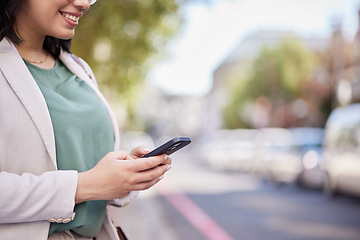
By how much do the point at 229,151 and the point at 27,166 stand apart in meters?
24.6

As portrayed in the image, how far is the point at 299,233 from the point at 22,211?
7739 millimetres

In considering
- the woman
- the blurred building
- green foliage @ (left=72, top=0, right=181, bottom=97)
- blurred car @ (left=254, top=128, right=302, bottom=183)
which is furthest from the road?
the blurred building

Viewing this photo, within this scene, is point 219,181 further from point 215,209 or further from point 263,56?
point 263,56

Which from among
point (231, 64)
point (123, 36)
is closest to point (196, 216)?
point (123, 36)

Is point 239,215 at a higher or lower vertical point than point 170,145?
lower

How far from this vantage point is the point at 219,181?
65.0 ft

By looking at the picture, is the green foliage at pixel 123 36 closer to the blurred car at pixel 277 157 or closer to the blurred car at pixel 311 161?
the blurred car at pixel 277 157

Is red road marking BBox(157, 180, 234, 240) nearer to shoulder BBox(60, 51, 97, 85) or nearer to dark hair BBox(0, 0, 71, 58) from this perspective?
shoulder BBox(60, 51, 97, 85)

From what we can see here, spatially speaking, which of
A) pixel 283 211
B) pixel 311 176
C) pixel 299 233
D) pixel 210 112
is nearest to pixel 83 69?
pixel 299 233

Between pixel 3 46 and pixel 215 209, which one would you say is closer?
pixel 3 46

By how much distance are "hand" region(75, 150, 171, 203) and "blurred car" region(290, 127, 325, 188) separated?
48.5 feet

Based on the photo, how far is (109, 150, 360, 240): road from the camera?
861 centimetres

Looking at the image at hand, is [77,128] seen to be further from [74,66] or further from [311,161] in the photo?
[311,161]

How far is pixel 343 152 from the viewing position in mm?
12602
